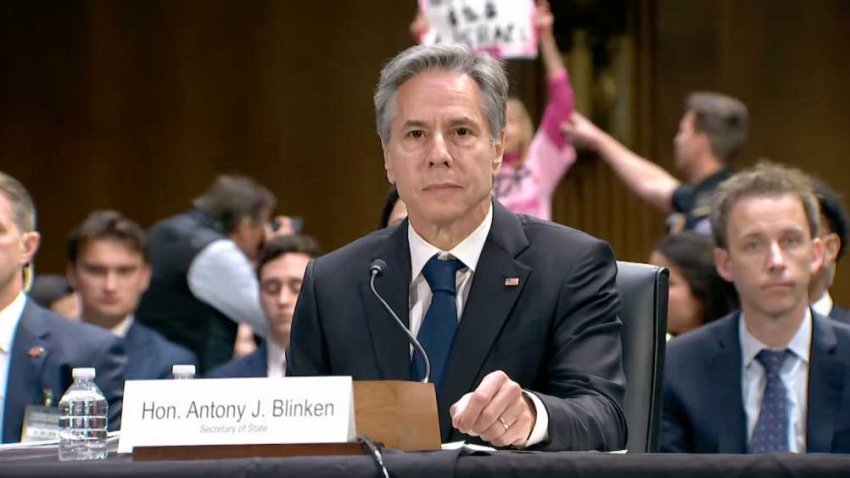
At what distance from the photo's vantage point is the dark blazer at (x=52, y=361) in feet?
13.7

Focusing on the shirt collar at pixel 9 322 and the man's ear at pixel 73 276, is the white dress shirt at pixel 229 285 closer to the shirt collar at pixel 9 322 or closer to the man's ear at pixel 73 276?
the man's ear at pixel 73 276

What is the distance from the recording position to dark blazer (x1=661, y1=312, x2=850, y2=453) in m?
4.01

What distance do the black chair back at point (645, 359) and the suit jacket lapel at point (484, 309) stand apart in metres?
0.27

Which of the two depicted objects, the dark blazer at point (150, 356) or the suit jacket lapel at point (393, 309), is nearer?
the suit jacket lapel at point (393, 309)

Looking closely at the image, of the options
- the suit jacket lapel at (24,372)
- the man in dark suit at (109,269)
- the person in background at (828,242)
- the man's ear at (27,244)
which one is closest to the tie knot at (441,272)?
the suit jacket lapel at (24,372)

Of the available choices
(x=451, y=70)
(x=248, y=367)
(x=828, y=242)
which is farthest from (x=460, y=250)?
(x=248, y=367)

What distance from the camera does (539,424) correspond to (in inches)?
106

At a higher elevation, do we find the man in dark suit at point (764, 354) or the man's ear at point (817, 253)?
the man's ear at point (817, 253)

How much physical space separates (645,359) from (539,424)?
0.56 metres

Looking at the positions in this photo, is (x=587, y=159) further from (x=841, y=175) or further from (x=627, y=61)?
(x=841, y=175)

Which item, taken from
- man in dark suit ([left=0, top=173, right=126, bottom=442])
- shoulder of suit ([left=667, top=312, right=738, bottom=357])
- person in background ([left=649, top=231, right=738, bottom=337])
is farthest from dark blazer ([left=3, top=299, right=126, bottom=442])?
person in background ([left=649, top=231, right=738, bottom=337])

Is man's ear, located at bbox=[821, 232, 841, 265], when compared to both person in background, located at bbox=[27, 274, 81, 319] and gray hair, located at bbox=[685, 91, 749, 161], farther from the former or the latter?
person in background, located at bbox=[27, 274, 81, 319]

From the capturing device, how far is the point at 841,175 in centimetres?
770

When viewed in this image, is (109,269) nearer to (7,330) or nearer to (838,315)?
(7,330)
